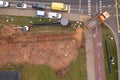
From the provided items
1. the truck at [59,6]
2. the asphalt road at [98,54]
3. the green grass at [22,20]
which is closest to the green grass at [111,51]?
the asphalt road at [98,54]

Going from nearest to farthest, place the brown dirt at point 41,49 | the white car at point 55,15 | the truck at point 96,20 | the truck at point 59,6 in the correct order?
the brown dirt at point 41,49
the truck at point 96,20
the white car at point 55,15
the truck at point 59,6

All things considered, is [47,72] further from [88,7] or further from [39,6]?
[88,7]

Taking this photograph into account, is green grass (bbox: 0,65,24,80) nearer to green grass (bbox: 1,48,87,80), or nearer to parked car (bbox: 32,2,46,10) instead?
green grass (bbox: 1,48,87,80)

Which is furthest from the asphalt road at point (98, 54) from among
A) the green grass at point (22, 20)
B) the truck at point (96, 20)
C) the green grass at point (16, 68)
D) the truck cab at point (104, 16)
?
the green grass at point (16, 68)

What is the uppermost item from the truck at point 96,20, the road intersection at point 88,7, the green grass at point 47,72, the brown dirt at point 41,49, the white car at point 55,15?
the road intersection at point 88,7

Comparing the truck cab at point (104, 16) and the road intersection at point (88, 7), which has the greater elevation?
the road intersection at point (88, 7)

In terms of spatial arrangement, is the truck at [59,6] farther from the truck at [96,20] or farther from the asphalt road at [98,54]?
the asphalt road at [98,54]

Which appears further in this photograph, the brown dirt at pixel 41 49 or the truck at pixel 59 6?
the truck at pixel 59 6

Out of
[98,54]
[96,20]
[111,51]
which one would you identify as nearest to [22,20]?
[96,20]

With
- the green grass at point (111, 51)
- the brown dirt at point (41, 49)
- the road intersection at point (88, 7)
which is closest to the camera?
the green grass at point (111, 51)
